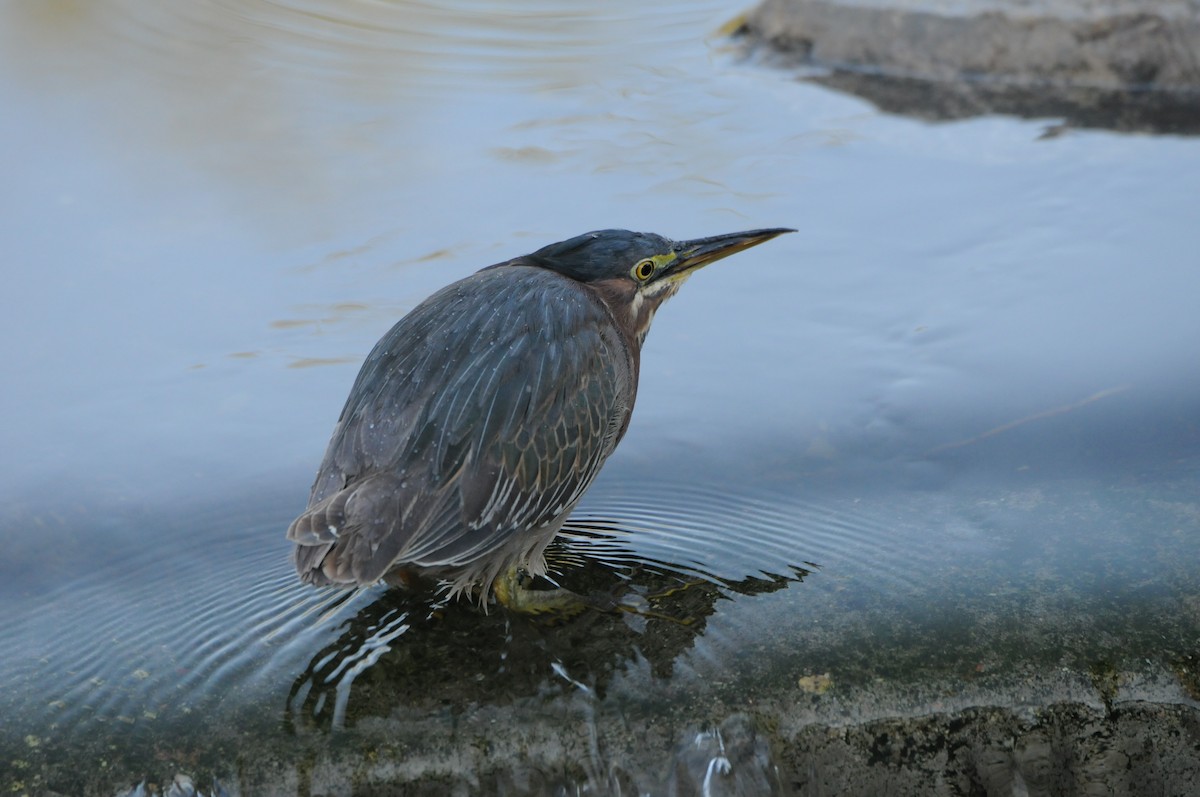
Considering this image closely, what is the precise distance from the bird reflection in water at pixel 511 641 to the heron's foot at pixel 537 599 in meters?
0.02

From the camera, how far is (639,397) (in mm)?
4855

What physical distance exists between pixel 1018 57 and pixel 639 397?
4.64 metres

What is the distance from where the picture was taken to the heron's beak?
4.24 m

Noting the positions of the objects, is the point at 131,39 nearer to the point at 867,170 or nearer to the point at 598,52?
the point at 598,52

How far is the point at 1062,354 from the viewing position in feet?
16.2

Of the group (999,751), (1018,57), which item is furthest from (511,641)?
(1018,57)

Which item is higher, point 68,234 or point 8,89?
point 8,89

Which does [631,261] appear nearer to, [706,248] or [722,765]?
[706,248]

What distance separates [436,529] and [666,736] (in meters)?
0.82

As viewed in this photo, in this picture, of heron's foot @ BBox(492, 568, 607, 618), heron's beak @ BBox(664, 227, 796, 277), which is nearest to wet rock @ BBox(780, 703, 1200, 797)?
heron's foot @ BBox(492, 568, 607, 618)

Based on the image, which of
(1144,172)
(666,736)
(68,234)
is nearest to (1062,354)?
(1144,172)

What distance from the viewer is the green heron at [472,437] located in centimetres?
328

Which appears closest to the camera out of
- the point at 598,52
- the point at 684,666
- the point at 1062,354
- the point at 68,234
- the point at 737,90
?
the point at 684,666

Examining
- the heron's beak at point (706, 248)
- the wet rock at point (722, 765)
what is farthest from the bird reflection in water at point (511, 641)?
the heron's beak at point (706, 248)
